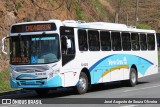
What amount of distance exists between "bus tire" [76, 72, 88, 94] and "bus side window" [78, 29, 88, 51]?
1.06 m

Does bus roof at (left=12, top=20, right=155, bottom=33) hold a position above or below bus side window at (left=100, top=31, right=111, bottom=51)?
above

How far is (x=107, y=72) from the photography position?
70.5ft

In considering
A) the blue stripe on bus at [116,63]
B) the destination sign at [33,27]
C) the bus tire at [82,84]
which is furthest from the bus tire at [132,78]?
the destination sign at [33,27]

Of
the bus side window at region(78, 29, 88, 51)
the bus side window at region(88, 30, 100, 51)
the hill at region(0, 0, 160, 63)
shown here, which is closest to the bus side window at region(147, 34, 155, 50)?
the bus side window at region(88, 30, 100, 51)

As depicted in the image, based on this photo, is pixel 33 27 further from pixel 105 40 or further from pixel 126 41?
pixel 126 41

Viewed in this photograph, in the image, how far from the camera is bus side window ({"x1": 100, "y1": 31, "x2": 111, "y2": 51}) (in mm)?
21156

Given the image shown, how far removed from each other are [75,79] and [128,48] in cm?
545

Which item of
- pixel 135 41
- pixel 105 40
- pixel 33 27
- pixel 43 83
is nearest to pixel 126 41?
pixel 135 41

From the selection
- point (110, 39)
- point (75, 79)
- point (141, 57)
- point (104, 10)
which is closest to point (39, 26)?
point (75, 79)

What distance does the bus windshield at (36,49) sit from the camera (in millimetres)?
18016

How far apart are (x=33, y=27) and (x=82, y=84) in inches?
123

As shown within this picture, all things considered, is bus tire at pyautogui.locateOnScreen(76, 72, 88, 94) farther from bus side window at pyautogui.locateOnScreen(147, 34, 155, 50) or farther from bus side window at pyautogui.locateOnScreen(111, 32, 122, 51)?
bus side window at pyautogui.locateOnScreen(147, 34, 155, 50)

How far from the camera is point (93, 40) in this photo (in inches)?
804

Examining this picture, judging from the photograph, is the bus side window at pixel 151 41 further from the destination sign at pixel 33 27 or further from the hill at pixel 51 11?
the destination sign at pixel 33 27
